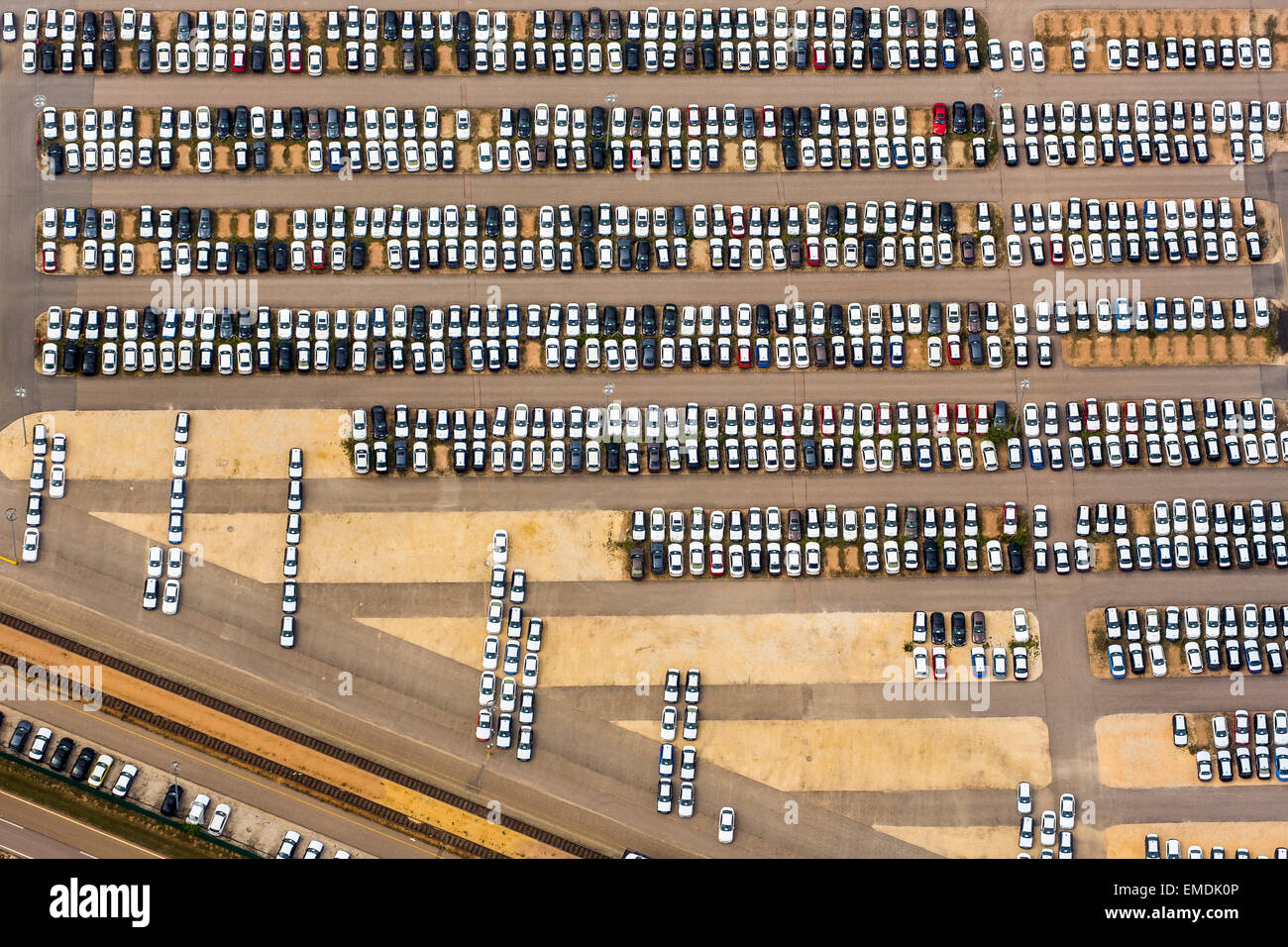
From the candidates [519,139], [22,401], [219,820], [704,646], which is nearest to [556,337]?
[519,139]

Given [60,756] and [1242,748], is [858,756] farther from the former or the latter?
[60,756]

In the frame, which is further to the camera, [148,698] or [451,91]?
[451,91]

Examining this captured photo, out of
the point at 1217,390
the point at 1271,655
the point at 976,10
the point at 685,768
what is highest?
the point at 976,10

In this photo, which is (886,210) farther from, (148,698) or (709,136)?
(148,698)

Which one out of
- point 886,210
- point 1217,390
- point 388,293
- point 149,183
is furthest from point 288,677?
point 1217,390

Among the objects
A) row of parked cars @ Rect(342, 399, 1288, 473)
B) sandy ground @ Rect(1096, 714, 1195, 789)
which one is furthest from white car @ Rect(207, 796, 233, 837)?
sandy ground @ Rect(1096, 714, 1195, 789)

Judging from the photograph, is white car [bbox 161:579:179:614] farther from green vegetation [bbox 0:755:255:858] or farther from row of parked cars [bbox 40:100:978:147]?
row of parked cars [bbox 40:100:978:147]
